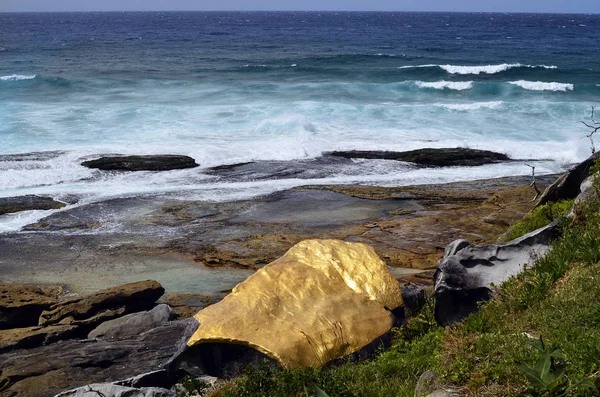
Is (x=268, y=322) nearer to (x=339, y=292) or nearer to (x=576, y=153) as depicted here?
(x=339, y=292)

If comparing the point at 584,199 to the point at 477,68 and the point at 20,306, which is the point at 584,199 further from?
the point at 477,68

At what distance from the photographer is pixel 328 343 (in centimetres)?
848

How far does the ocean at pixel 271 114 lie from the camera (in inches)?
936

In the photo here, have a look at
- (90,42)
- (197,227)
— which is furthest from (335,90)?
(90,42)

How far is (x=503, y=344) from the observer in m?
6.45

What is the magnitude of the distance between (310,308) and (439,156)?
59.7ft

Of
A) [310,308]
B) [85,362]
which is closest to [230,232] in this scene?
[85,362]

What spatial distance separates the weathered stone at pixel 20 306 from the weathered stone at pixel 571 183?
8442 mm

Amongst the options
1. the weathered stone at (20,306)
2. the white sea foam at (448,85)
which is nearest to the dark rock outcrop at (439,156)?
the weathered stone at (20,306)

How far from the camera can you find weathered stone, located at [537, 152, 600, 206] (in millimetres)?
10289

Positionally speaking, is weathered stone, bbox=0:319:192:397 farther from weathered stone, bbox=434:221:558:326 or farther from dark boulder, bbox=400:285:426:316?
weathered stone, bbox=434:221:558:326

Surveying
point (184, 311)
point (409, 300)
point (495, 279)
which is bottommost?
point (184, 311)

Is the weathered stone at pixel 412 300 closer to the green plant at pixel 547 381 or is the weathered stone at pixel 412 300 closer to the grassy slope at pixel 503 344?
the grassy slope at pixel 503 344

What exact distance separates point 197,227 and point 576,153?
51.6 feet
